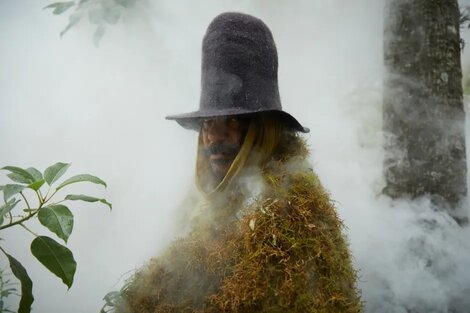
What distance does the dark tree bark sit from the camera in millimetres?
1730

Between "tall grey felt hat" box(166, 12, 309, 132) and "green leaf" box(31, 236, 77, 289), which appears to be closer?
"green leaf" box(31, 236, 77, 289)

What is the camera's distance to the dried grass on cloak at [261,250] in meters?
0.99

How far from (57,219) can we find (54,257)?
0.45 feet

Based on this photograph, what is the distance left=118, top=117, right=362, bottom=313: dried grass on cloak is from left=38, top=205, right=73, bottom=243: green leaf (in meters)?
0.45

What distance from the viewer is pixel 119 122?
299 cm

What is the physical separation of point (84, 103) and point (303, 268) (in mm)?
2835

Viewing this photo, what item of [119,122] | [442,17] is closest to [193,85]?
[119,122]

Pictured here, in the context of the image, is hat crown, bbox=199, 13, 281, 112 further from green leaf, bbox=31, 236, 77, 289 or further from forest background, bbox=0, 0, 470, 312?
forest background, bbox=0, 0, 470, 312

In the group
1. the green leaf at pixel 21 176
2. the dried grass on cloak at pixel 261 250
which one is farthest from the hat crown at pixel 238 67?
the green leaf at pixel 21 176

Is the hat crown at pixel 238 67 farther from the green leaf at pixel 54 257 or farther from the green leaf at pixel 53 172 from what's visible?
the green leaf at pixel 54 257

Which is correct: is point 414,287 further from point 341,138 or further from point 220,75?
point 220,75

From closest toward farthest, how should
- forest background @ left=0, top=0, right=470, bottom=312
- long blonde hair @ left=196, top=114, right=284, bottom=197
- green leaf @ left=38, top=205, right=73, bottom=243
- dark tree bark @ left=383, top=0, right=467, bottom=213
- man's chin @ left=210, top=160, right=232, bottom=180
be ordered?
green leaf @ left=38, top=205, right=73, bottom=243
long blonde hair @ left=196, top=114, right=284, bottom=197
man's chin @ left=210, top=160, right=232, bottom=180
dark tree bark @ left=383, top=0, right=467, bottom=213
forest background @ left=0, top=0, right=470, bottom=312

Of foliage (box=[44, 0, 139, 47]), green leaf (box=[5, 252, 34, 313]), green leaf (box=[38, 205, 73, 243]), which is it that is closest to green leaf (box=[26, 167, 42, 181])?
green leaf (box=[38, 205, 73, 243])

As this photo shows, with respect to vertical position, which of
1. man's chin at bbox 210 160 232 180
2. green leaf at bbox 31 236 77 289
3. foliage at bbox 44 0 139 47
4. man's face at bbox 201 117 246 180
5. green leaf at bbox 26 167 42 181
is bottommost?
green leaf at bbox 31 236 77 289
